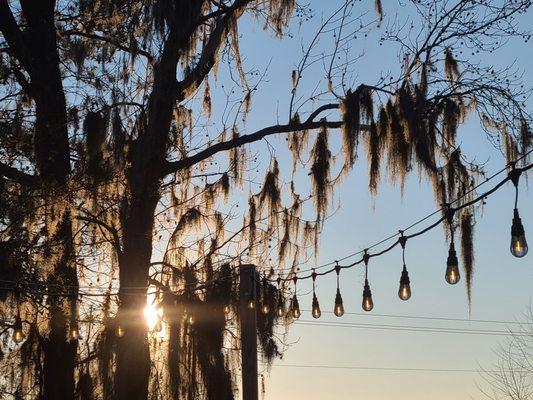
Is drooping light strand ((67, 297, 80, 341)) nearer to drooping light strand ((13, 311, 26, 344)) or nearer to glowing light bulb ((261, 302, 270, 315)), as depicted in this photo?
drooping light strand ((13, 311, 26, 344))

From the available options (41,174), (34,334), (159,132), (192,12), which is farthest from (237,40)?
(34,334)

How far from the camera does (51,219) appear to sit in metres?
9.99

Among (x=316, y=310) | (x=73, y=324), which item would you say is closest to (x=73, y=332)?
(x=73, y=324)

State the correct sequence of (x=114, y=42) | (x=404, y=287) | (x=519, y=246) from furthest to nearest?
1. (x=114, y=42)
2. (x=404, y=287)
3. (x=519, y=246)

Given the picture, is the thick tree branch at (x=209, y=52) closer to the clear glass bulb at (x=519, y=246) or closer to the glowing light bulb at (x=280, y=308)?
the glowing light bulb at (x=280, y=308)

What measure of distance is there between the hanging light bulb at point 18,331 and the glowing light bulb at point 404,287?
4.92 m

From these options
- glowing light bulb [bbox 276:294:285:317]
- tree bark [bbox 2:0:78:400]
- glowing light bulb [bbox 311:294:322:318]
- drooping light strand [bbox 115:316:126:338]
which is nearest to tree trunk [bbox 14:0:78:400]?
tree bark [bbox 2:0:78:400]

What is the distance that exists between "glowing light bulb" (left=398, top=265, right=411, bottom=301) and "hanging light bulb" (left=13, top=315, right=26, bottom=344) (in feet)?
16.1

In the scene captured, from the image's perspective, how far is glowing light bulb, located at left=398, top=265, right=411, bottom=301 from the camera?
23.5 feet

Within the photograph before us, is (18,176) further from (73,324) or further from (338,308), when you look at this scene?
(338,308)

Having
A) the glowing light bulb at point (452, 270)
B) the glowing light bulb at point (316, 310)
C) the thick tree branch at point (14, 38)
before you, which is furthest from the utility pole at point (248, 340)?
the glowing light bulb at point (452, 270)

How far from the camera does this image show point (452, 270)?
6.38 meters

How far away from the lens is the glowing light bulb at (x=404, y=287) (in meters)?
7.17

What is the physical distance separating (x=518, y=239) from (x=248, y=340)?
4.88 m
